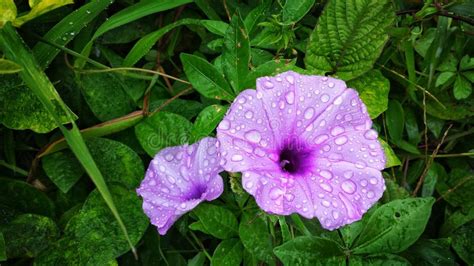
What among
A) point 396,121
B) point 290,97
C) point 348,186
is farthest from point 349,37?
point 348,186

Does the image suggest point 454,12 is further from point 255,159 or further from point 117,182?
point 117,182

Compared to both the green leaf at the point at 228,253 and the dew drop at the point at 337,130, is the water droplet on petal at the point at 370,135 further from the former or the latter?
the green leaf at the point at 228,253

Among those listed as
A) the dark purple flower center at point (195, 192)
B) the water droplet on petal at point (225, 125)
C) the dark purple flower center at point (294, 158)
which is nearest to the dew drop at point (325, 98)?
the dark purple flower center at point (294, 158)

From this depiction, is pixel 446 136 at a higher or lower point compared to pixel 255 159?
lower

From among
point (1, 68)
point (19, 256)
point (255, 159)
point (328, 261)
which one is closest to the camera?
point (255, 159)

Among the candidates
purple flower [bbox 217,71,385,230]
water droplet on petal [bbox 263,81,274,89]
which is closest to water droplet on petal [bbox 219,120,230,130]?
purple flower [bbox 217,71,385,230]

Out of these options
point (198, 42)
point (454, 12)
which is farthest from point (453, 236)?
point (198, 42)
